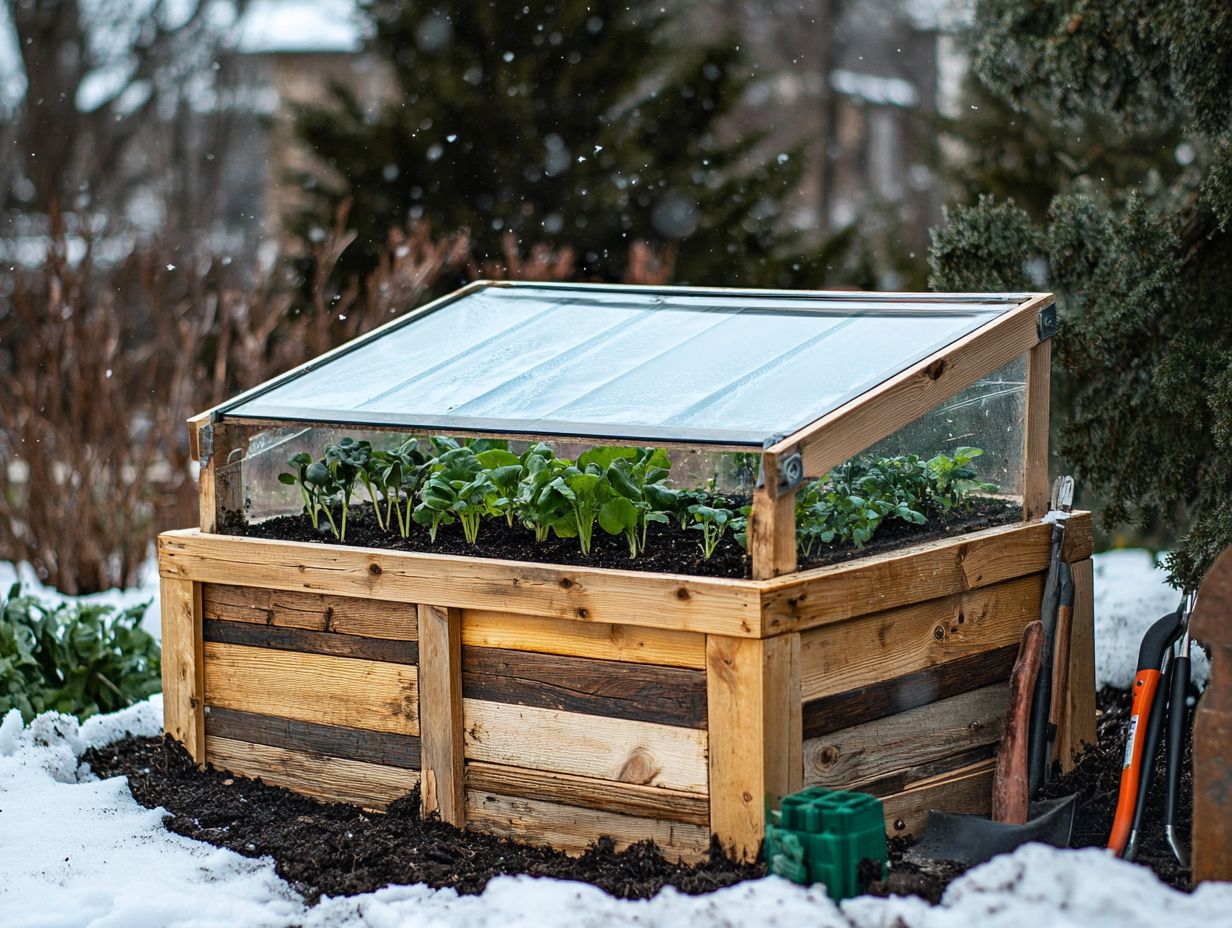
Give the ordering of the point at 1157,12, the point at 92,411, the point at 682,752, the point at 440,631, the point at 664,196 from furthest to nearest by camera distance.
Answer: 1. the point at 664,196
2. the point at 92,411
3. the point at 1157,12
4. the point at 440,631
5. the point at 682,752

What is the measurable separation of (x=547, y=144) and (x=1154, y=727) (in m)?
6.39

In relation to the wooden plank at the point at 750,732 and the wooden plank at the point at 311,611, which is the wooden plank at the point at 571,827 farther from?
the wooden plank at the point at 311,611

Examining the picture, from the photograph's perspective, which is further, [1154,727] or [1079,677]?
[1079,677]

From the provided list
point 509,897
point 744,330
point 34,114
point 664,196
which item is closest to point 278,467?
point 744,330

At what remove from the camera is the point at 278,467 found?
13.0 feet

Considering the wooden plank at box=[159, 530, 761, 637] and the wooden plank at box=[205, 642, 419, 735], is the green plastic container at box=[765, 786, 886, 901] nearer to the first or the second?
the wooden plank at box=[159, 530, 761, 637]

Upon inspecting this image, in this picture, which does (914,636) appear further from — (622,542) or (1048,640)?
(622,542)

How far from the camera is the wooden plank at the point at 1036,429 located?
360cm

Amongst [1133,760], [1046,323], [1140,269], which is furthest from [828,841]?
[1140,269]

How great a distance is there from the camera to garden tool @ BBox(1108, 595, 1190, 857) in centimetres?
307

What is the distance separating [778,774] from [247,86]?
1371 cm

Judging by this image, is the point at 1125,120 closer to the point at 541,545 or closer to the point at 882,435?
the point at 882,435

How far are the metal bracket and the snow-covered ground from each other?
5.01 feet

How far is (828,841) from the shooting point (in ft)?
8.71
